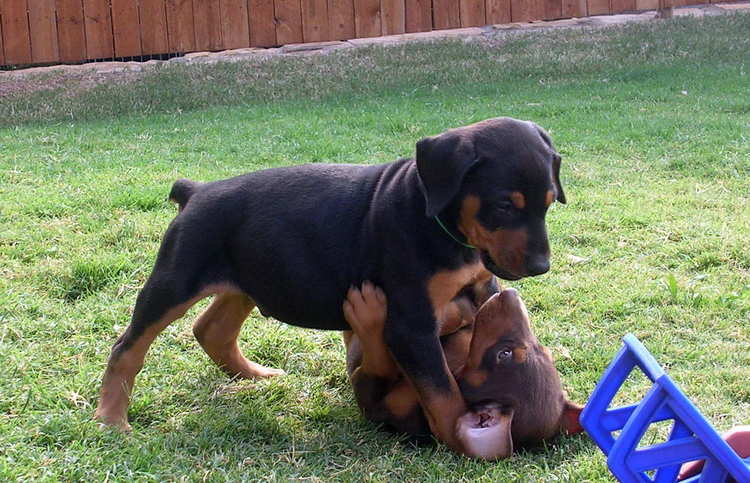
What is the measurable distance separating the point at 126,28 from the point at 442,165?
10785mm

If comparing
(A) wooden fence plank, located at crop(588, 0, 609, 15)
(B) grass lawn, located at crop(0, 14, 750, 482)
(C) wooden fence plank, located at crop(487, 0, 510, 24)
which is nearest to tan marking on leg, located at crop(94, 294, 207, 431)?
(B) grass lawn, located at crop(0, 14, 750, 482)

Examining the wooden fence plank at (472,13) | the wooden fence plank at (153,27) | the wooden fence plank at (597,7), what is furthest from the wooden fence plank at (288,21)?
the wooden fence plank at (597,7)

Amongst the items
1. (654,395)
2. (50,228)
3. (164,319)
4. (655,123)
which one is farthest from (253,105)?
(654,395)

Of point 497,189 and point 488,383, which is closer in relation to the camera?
point 497,189

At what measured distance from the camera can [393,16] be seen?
1418 centimetres

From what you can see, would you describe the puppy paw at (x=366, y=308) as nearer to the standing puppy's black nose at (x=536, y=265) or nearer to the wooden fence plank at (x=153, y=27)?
the standing puppy's black nose at (x=536, y=265)

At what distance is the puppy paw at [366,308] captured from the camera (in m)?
3.86

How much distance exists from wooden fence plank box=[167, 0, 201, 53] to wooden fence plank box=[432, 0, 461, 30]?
3617mm

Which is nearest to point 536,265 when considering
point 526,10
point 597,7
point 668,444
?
point 668,444

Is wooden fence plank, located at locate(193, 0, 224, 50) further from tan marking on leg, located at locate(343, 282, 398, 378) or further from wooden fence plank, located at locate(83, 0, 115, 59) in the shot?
tan marking on leg, located at locate(343, 282, 398, 378)

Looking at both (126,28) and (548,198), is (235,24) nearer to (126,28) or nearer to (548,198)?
(126,28)

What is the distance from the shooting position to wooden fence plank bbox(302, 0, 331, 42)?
45.4ft

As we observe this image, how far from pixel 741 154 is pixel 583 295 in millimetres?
3843

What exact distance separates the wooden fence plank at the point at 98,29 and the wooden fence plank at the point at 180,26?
0.83 meters
